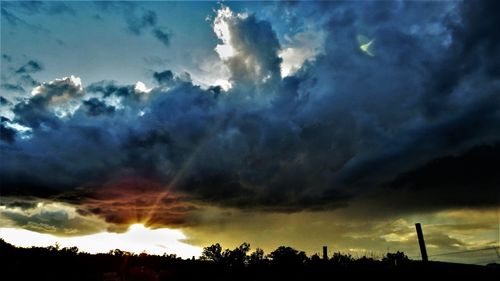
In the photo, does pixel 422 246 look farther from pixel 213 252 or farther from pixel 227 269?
pixel 213 252

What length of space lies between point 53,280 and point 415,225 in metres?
21.9

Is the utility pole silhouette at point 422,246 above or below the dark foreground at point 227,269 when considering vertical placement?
above

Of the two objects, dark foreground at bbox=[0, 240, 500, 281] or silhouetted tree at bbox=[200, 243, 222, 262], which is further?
silhouetted tree at bbox=[200, 243, 222, 262]

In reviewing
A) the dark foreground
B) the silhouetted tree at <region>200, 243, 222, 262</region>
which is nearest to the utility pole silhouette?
the dark foreground

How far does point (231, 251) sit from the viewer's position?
2603 inches

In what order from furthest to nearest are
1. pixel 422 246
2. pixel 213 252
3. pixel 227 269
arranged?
pixel 213 252
pixel 227 269
pixel 422 246

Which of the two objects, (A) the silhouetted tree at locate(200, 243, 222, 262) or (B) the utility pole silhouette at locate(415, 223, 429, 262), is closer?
(B) the utility pole silhouette at locate(415, 223, 429, 262)

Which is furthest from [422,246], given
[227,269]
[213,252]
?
[213,252]

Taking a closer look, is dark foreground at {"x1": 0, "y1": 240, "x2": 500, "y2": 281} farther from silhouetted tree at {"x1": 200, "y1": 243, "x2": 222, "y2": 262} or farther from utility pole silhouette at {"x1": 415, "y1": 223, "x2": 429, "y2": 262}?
silhouetted tree at {"x1": 200, "y1": 243, "x2": 222, "y2": 262}

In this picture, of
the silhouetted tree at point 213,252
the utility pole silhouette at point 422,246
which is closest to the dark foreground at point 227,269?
the utility pole silhouette at point 422,246

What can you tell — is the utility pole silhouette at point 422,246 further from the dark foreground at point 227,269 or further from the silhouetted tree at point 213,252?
the silhouetted tree at point 213,252

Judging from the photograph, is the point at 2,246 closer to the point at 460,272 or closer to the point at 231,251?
the point at 460,272

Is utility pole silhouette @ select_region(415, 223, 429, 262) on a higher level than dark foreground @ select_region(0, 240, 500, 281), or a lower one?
higher

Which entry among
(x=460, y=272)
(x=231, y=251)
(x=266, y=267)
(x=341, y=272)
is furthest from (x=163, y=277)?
(x=231, y=251)
